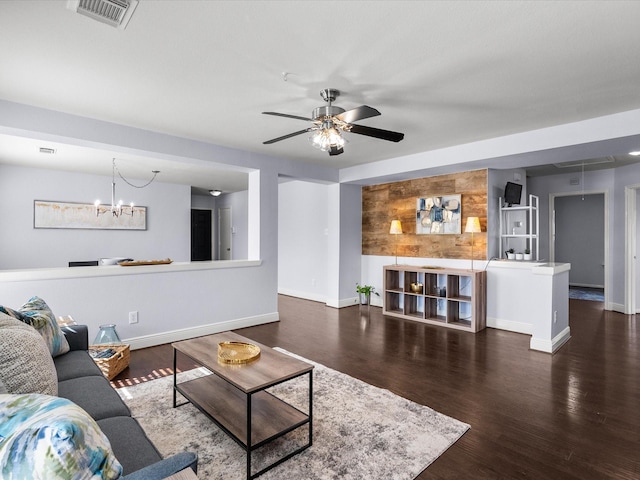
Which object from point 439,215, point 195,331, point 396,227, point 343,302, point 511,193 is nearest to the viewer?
point 195,331

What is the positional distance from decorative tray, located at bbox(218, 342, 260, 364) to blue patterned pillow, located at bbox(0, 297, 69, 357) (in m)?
1.12

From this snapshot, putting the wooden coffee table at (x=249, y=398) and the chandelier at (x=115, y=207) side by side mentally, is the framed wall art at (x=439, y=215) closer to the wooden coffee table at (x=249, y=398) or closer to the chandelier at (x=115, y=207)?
the wooden coffee table at (x=249, y=398)

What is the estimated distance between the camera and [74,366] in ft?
7.65

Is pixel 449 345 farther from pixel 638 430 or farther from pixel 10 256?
pixel 10 256

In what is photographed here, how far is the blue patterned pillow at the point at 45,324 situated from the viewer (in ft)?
7.39

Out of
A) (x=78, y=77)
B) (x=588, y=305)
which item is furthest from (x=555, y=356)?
(x=78, y=77)

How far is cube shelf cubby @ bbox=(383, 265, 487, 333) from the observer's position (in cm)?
489

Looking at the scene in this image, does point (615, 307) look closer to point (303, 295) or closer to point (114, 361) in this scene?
point (303, 295)

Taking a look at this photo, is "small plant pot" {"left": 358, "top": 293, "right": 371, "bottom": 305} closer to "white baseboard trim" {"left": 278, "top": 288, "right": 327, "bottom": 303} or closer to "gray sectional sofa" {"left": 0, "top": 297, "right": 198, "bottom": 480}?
"white baseboard trim" {"left": 278, "top": 288, "right": 327, "bottom": 303}

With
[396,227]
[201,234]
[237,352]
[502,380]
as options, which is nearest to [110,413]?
[237,352]

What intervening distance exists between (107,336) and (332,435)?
2.55 metres

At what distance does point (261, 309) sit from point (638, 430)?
13.3 ft

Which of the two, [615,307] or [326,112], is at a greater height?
[326,112]

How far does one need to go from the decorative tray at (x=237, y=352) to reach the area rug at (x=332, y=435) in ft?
1.67
